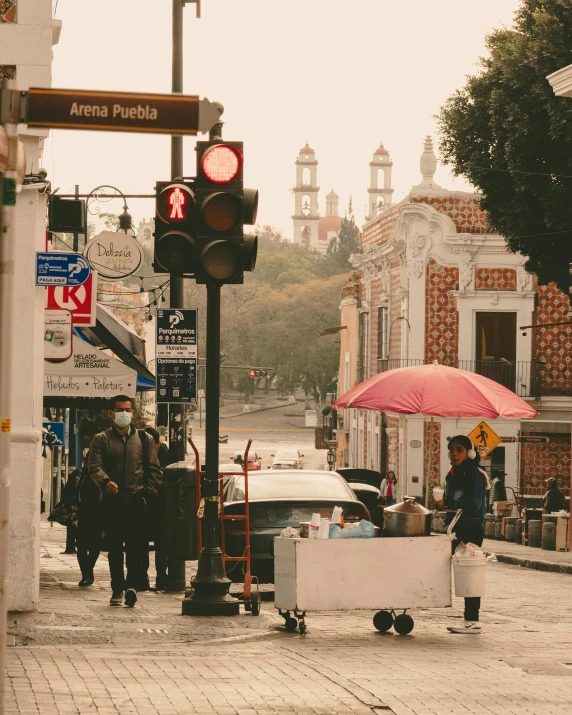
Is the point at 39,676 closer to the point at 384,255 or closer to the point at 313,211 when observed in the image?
the point at 384,255

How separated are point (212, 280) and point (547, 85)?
21.1 m

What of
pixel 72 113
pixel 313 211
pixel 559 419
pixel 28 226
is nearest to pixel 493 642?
pixel 28 226

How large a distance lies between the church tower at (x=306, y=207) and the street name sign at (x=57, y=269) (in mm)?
176775

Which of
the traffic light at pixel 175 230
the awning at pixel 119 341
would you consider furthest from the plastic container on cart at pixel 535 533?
the traffic light at pixel 175 230

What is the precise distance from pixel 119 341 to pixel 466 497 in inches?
315

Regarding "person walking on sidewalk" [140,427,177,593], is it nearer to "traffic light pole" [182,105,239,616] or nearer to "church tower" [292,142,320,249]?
"traffic light pole" [182,105,239,616]

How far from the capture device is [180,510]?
1275 cm

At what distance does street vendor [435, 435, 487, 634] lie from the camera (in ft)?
37.5

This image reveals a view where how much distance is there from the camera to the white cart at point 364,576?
34.6 ft

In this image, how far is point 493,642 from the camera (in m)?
10.6

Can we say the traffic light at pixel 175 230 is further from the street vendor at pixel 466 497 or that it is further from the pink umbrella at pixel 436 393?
the pink umbrella at pixel 436 393

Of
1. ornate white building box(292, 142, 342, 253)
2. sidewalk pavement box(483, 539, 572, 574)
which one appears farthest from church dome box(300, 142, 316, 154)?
sidewalk pavement box(483, 539, 572, 574)

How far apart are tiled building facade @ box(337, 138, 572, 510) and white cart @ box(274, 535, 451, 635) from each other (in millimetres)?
31934

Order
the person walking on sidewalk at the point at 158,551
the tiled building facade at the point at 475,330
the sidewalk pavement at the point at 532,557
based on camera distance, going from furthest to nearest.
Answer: the tiled building facade at the point at 475,330 < the sidewalk pavement at the point at 532,557 < the person walking on sidewalk at the point at 158,551
